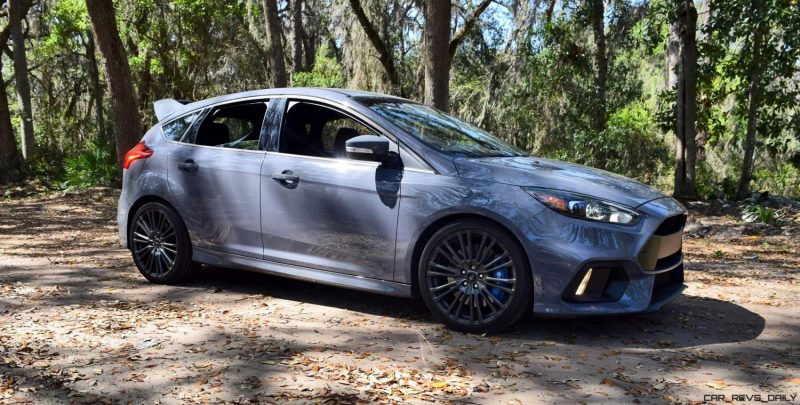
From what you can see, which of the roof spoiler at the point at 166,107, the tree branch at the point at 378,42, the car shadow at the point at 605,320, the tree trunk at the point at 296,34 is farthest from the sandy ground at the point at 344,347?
the tree trunk at the point at 296,34

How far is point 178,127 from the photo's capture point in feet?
21.0

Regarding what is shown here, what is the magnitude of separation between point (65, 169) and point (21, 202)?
2.99m

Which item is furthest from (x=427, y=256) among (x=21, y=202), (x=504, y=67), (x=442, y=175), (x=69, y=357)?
(x=504, y=67)

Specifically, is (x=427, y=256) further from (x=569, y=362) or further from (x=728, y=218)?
(x=728, y=218)

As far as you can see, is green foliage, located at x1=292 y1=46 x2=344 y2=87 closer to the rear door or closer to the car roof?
the car roof

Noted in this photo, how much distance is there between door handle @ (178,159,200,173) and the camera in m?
6.05

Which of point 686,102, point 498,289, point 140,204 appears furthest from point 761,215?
point 140,204

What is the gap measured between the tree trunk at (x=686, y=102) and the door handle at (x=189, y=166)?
11.1 metres

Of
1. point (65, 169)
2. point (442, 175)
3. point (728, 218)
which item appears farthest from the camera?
point (65, 169)

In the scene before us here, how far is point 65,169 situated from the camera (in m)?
16.9

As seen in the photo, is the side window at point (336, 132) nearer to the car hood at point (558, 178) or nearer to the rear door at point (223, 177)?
the rear door at point (223, 177)

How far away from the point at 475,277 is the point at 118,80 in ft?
31.5

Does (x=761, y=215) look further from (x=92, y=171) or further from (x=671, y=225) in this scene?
(x=92, y=171)

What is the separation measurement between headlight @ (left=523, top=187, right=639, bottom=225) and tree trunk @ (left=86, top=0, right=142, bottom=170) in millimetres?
9567
